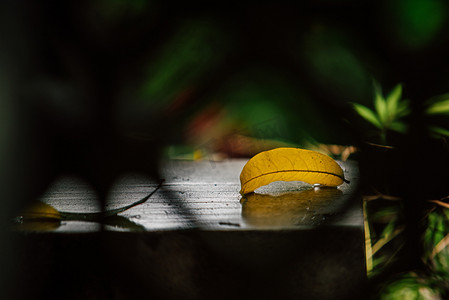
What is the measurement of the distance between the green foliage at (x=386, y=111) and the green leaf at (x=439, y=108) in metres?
0.05

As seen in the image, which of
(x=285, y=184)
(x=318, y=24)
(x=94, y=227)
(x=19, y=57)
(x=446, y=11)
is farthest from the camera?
(x=318, y=24)

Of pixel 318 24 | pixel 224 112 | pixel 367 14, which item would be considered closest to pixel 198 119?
pixel 224 112

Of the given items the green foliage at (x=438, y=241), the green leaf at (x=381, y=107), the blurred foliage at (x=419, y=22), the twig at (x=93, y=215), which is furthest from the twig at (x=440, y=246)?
the twig at (x=93, y=215)

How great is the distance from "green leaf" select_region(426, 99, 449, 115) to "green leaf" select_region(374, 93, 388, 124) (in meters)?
0.10

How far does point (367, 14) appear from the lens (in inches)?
36.3

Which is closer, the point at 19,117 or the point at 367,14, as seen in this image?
the point at 19,117

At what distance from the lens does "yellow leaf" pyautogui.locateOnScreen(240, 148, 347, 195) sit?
599 millimetres

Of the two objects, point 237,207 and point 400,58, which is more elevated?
point 400,58

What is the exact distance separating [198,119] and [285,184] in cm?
40

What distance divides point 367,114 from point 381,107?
1.9 inches

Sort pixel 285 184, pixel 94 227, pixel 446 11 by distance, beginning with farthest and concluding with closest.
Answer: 1. pixel 446 11
2. pixel 285 184
3. pixel 94 227

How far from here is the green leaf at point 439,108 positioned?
0.83 m

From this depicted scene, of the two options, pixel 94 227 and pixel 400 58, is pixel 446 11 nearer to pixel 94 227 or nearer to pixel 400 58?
pixel 400 58

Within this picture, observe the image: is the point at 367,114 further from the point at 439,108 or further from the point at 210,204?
the point at 210,204
